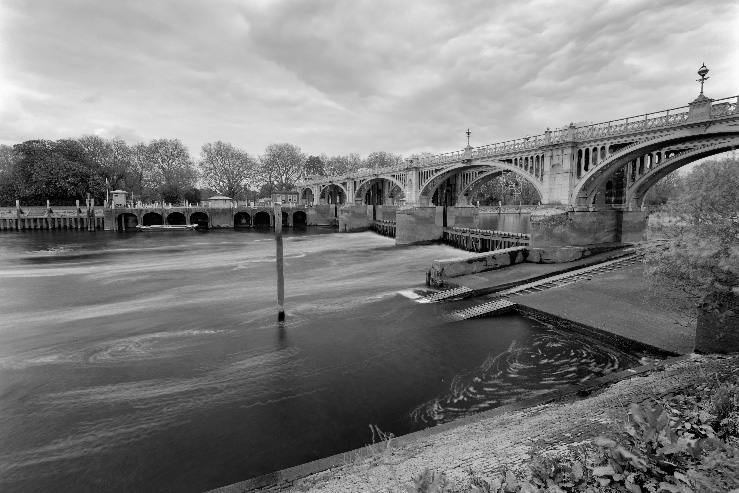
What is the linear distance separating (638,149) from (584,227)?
5381 mm

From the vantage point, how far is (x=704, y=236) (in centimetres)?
963

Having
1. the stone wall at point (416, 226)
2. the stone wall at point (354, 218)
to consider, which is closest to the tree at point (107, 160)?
the stone wall at point (354, 218)

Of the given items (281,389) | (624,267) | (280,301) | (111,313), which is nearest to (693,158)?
(624,267)

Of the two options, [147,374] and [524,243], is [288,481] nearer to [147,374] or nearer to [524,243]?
[147,374]

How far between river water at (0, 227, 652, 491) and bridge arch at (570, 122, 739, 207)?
13802 mm

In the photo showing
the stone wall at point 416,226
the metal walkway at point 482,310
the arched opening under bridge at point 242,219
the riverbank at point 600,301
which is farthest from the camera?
the arched opening under bridge at point 242,219

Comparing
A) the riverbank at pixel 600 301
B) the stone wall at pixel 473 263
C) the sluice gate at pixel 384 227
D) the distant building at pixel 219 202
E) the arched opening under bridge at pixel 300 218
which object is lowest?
the riverbank at pixel 600 301

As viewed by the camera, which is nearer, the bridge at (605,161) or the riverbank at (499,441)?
the riverbank at (499,441)

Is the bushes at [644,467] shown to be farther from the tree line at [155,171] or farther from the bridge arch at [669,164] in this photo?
the tree line at [155,171]

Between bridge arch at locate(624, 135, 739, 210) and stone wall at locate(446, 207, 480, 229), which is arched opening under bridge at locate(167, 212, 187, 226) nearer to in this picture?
stone wall at locate(446, 207, 480, 229)

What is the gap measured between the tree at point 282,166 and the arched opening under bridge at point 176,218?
28.9 m

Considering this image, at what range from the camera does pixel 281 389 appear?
11297 millimetres

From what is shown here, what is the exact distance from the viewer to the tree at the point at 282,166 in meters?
104

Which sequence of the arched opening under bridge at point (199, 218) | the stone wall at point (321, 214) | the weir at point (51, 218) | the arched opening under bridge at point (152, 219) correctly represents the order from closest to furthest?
the weir at point (51, 218) < the arched opening under bridge at point (152, 219) < the arched opening under bridge at point (199, 218) < the stone wall at point (321, 214)
